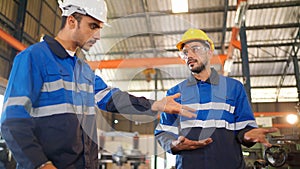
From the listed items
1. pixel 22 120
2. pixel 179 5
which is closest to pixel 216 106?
pixel 22 120

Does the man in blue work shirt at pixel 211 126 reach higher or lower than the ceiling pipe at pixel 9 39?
lower

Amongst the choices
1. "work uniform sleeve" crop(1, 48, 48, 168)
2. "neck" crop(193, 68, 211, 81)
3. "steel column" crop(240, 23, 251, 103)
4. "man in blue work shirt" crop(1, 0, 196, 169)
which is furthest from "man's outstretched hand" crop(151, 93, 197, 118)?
"steel column" crop(240, 23, 251, 103)

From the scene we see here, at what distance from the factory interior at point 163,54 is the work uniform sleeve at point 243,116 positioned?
28cm

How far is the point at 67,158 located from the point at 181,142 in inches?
20.4

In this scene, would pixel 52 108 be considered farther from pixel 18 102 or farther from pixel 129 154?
pixel 129 154

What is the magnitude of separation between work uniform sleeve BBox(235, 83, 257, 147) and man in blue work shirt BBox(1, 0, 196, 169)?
58 centimetres

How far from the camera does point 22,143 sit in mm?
827

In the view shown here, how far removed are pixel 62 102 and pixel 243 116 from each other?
3.27 ft

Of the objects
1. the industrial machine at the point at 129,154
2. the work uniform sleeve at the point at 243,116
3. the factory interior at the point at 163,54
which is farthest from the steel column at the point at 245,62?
the industrial machine at the point at 129,154

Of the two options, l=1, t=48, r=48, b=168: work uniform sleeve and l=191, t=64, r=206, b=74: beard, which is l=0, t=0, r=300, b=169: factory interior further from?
l=1, t=48, r=48, b=168: work uniform sleeve

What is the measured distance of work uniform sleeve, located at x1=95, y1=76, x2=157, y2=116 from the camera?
102 centimetres

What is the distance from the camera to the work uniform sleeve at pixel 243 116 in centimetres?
151

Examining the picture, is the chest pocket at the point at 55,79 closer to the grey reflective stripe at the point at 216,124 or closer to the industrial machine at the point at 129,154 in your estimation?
the industrial machine at the point at 129,154

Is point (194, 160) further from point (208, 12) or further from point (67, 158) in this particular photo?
point (208, 12)
